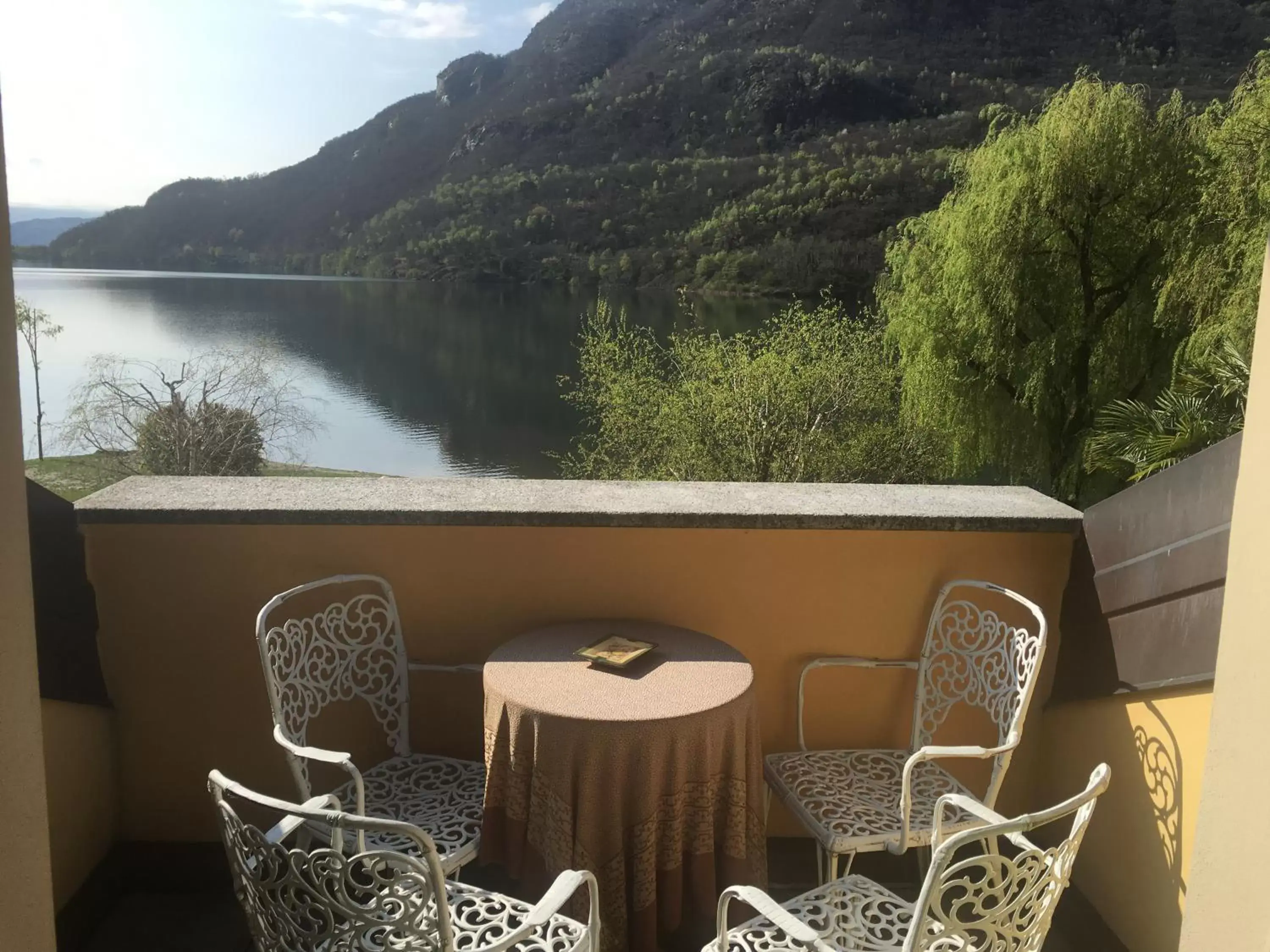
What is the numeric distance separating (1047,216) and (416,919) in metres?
15.9

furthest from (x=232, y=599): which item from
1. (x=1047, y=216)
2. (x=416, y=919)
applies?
(x=1047, y=216)

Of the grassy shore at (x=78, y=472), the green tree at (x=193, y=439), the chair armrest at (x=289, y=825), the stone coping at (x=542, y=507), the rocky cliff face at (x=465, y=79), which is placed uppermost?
the rocky cliff face at (x=465, y=79)

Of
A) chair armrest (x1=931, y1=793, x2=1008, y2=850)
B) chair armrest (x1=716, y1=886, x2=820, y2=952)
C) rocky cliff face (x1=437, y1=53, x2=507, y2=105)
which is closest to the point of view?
chair armrest (x1=716, y1=886, x2=820, y2=952)

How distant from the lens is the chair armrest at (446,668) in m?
2.04

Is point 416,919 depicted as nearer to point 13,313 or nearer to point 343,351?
point 13,313

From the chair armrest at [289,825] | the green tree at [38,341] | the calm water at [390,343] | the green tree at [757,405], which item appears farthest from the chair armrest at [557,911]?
the calm water at [390,343]

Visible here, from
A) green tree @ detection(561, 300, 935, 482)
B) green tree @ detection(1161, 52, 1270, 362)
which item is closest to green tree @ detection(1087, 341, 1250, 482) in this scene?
green tree @ detection(1161, 52, 1270, 362)

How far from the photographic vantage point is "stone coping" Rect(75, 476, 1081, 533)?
200cm

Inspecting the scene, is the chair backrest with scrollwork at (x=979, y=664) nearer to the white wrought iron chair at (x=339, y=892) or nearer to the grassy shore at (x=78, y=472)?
the white wrought iron chair at (x=339, y=892)

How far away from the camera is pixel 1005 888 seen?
3.77ft

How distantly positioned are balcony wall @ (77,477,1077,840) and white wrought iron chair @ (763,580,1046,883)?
7 centimetres

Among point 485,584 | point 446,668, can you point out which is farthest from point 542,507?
point 446,668

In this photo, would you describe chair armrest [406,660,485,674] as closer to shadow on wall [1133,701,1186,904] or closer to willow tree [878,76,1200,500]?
shadow on wall [1133,701,1186,904]

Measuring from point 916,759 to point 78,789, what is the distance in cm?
178
